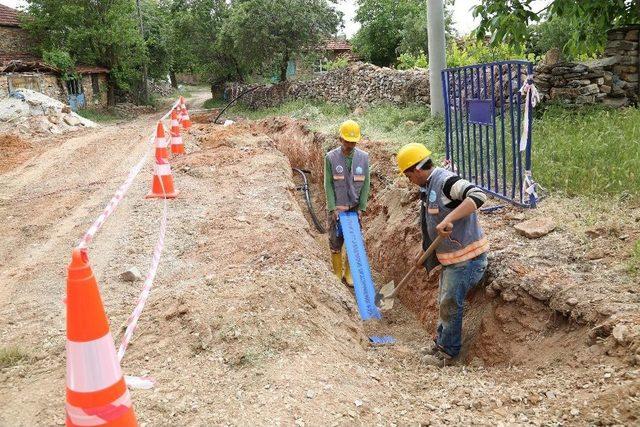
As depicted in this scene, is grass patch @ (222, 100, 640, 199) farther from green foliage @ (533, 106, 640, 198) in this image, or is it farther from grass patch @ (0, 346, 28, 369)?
grass patch @ (0, 346, 28, 369)

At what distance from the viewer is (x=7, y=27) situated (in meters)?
27.9

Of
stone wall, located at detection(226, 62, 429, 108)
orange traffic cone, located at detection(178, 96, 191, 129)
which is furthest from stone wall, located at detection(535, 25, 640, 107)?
orange traffic cone, located at detection(178, 96, 191, 129)

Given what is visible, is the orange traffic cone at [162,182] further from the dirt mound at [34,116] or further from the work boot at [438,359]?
the dirt mound at [34,116]

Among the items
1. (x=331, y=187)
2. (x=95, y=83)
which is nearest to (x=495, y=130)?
(x=331, y=187)

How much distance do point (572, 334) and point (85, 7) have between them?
3021cm

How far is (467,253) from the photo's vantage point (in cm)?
419

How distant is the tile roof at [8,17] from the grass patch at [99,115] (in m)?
Answer: 5.74

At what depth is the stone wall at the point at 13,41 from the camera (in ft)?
90.8

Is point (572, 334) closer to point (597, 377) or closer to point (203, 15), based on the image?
point (597, 377)

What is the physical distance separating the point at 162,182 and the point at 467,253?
4409 mm

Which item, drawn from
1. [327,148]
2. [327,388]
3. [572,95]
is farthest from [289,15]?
[327,388]

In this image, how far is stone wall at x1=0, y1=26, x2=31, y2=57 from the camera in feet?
90.8

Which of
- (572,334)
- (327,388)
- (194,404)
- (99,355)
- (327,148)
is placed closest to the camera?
(99,355)

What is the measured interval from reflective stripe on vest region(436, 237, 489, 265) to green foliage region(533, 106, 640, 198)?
185cm
